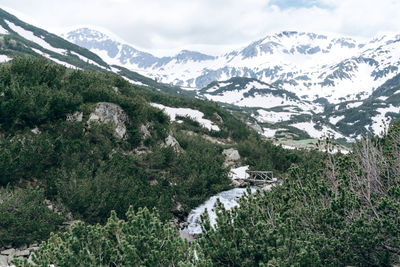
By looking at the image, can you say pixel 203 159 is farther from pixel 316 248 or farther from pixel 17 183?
pixel 316 248

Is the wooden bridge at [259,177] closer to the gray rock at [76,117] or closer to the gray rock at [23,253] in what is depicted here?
the gray rock at [76,117]

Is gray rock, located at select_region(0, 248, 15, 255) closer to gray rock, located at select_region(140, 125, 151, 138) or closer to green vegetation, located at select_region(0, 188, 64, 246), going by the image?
green vegetation, located at select_region(0, 188, 64, 246)

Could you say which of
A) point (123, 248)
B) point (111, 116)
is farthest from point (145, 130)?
point (123, 248)

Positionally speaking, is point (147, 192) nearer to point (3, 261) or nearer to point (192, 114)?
point (3, 261)

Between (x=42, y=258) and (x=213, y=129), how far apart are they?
112ft

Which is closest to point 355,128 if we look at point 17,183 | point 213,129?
point 213,129

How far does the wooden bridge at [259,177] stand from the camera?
Result: 67.2 feet

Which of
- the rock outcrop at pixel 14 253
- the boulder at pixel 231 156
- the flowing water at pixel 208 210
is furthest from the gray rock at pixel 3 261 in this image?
the boulder at pixel 231 156

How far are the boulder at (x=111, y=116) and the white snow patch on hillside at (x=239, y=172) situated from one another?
8471 mm

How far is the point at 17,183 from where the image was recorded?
34.2 ft

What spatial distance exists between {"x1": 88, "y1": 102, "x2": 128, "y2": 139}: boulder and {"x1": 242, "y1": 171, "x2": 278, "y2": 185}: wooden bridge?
9598 mm

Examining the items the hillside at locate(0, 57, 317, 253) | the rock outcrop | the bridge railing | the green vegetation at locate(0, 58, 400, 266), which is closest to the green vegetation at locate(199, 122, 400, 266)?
the green vegetation at locate(0, 58, 400, 266)

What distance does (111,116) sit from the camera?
54.6 ft

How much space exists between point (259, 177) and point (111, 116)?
12.1 meters
